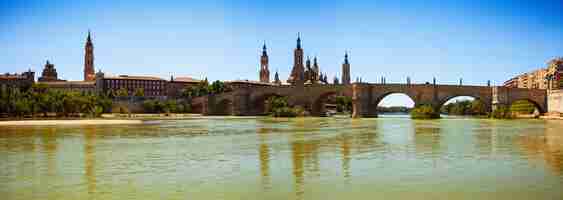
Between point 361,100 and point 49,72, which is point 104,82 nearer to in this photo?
point 49,72

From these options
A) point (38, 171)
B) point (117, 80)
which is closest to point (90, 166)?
point (38, 171)

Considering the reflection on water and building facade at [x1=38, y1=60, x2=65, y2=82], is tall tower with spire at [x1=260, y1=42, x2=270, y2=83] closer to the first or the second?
building facade at [x1=38, y1=60, x2=65, y2=82]

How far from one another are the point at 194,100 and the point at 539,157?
87.1 metres

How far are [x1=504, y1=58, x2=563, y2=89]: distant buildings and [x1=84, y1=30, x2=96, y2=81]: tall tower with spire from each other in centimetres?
9937

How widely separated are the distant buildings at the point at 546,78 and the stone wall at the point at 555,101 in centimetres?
2322

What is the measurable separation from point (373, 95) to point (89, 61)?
8817cm

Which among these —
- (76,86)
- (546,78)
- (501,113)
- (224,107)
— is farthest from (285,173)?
(76,86)

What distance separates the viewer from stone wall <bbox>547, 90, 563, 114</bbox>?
206 ft

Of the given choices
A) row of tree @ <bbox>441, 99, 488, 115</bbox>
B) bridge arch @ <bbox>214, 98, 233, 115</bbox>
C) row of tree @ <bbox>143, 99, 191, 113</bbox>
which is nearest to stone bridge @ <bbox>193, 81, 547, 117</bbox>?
bridge arch @ <bbox>214, 98, 233, 115</bbox>

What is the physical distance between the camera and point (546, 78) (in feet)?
320

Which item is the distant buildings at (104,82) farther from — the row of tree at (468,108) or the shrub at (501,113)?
the shrub at (501,113)

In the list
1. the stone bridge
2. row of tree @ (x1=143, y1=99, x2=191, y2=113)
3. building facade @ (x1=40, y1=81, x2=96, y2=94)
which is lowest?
row of tree @ (x1=143, y1=99, x2=191, y2=113)

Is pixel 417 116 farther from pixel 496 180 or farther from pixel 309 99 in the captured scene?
pixel 496 180

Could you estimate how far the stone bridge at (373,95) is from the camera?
66.3 m
